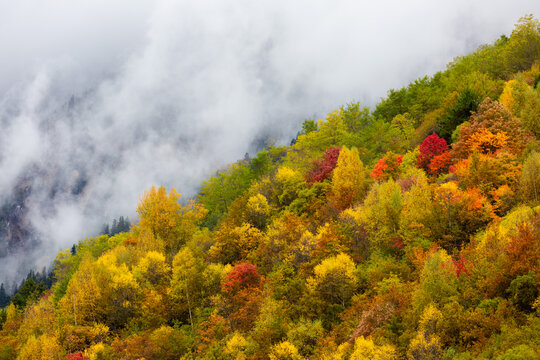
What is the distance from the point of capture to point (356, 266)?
41938mm

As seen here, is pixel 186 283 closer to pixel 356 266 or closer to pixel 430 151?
pixel 356 266

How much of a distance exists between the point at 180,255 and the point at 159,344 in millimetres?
13382

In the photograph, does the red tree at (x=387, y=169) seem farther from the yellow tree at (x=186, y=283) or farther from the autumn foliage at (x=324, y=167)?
the yellow tree at (x=186, y=283)

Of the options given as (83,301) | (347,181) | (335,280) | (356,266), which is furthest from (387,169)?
(83,301)

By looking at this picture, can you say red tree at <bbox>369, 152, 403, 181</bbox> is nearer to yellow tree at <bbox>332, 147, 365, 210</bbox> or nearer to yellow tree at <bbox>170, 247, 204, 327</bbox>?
yellow tree at <bbox>332, 147, 365, 210</bbox>

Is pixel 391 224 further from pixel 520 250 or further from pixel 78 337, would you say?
pixel 78 337

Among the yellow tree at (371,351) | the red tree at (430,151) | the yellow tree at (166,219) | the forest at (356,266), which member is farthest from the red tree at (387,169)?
the yellow tree at (166,219)

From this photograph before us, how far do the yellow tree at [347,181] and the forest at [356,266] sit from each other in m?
0.18

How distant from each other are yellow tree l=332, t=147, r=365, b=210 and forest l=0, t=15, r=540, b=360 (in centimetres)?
18

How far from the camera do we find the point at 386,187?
4375 centimetres

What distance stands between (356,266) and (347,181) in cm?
1583

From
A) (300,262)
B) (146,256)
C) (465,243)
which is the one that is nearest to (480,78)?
(465,243)

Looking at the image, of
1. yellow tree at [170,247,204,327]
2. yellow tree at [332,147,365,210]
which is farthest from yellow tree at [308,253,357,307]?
yellow tree at [170,247,204,327]

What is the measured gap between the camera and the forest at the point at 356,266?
89.4ft
